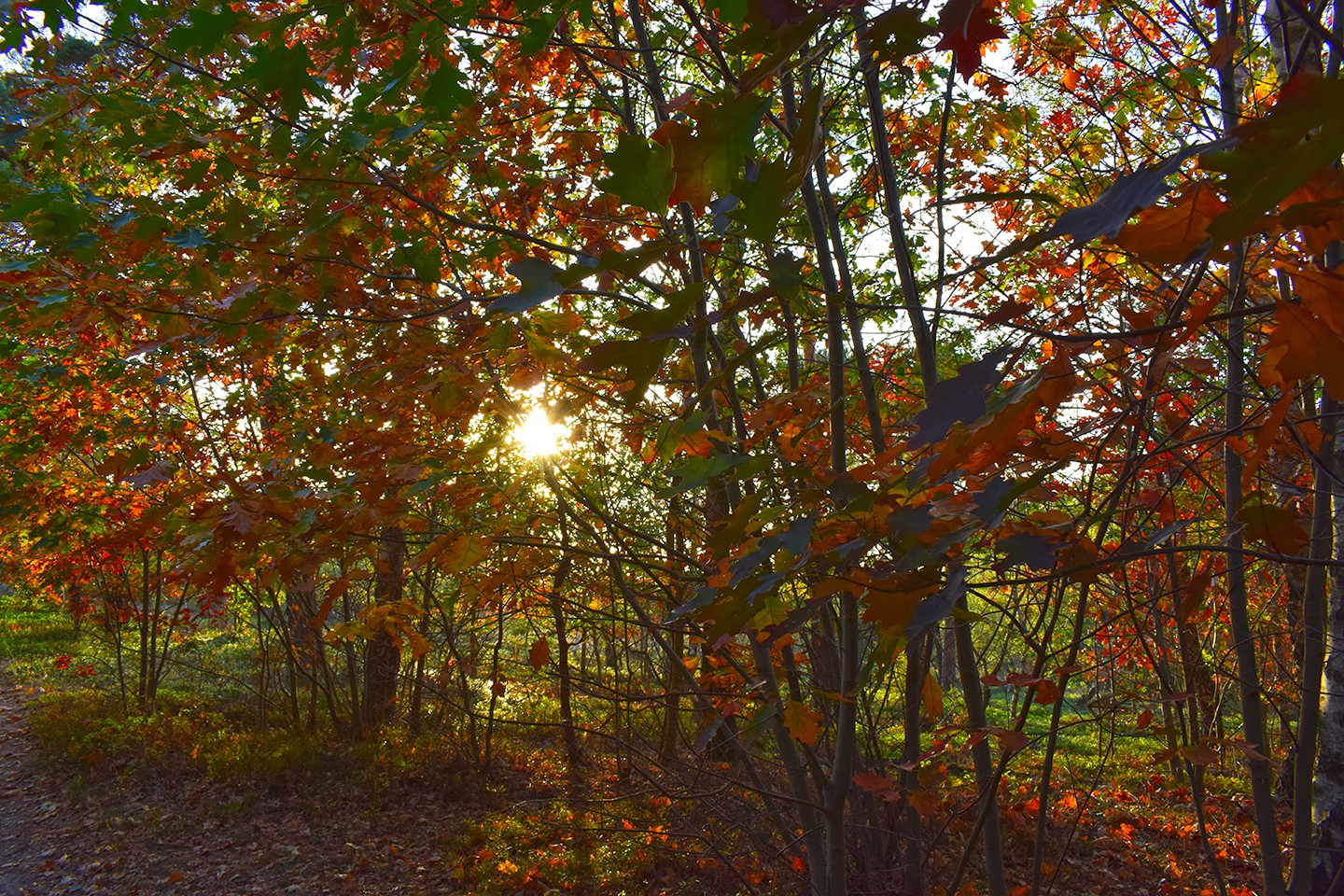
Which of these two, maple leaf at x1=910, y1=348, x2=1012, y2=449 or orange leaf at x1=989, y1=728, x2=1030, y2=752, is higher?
maple leaf at x1=910, y1=348, x2=1012, y2=449

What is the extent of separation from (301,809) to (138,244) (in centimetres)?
592

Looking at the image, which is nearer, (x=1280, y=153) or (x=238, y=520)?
(x=1280, y=153)

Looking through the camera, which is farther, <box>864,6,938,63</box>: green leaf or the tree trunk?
the tree trunk

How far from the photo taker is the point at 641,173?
792 millimetres

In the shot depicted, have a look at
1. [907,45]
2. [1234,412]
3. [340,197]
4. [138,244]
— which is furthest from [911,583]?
[138,244]

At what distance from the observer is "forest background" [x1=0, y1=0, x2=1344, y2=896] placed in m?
0.79

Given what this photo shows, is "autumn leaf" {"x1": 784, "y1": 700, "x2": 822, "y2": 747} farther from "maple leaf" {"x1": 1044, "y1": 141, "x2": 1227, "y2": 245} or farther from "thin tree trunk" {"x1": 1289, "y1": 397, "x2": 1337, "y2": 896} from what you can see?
"maple leaf" {"x1": 1044, "y1": 141, "x2": 1227, "y2": 245}

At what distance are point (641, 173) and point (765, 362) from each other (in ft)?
10.9

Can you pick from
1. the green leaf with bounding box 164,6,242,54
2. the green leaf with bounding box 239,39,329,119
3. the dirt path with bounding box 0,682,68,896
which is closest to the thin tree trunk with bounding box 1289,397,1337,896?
the green leaf with bounding box 239,39,329,119

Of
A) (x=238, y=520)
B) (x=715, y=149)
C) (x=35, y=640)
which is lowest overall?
(x=35, y=640)

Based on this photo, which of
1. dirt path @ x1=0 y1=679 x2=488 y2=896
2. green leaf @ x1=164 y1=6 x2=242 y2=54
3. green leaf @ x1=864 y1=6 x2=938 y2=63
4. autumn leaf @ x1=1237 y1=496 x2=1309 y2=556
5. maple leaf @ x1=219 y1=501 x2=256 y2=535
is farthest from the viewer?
dirt path @ x1=0 y1=679 x2=488 y2=896

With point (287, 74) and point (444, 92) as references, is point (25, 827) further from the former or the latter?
point (444, 92)

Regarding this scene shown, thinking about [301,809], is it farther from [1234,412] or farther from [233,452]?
[1234,412]

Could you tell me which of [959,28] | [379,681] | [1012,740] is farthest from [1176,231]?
[379,681]
